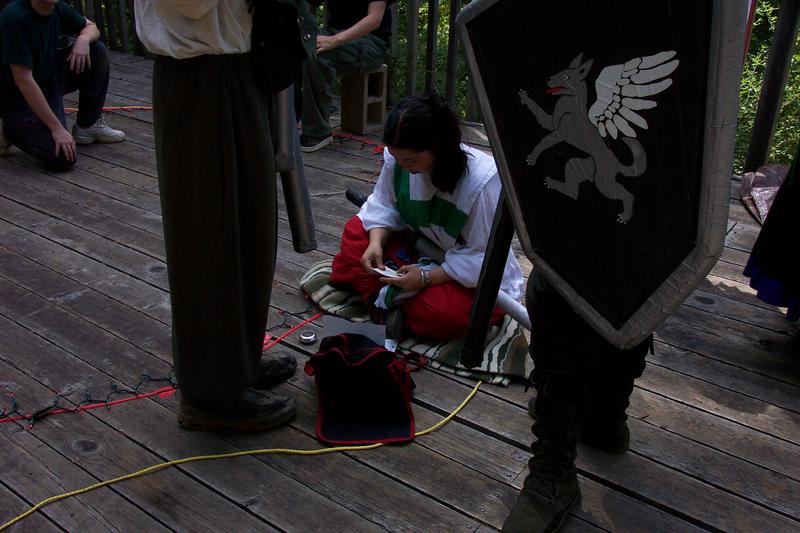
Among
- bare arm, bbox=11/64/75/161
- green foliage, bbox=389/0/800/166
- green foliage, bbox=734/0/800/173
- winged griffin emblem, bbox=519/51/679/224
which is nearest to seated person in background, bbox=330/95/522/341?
winged griffin emblem, bbox=519/51/679/224

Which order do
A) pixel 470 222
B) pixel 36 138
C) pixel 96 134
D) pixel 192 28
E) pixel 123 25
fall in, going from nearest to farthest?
pixel 192 28 < pixel 470 222 < pixel 36 138 < pixel 96 134 < pixel 123 25

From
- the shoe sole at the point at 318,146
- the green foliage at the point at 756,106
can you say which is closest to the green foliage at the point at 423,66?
the shoe sole at the point at 318,146

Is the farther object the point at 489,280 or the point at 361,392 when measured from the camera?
the point at 361,392

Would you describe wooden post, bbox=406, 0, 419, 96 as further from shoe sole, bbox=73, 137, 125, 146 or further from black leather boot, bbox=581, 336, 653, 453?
black leather boot, bbox=581, 336, 653, 453

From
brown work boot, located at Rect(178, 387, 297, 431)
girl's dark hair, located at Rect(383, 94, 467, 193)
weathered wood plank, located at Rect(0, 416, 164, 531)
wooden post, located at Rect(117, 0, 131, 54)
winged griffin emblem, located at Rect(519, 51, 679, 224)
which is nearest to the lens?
winged griffin emblem, located at Rect(519, 51, 679, 224)

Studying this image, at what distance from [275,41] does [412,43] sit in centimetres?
314

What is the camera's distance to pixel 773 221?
8.89 feet

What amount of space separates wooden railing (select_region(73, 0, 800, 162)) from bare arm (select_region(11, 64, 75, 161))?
6.15 feet

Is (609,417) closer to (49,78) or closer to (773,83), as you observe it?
(773,83)

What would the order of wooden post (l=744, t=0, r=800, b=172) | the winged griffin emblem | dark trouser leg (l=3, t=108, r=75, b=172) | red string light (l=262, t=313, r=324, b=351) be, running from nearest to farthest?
1. the winged griffin emblem
2. red string light (l=262, t=313, r=324, b=351)
3. wooden post (l=744, t=0, r=800, b=172)
4. dark trouser leg (l=3, t=108, r=75, b=172)

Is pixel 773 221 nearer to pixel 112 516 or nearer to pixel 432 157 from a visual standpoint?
pixel 432 157

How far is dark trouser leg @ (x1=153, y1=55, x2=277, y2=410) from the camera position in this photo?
75.6 inches

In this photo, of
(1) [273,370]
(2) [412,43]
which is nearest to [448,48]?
(2) [412,43]

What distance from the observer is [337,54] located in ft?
14.7
